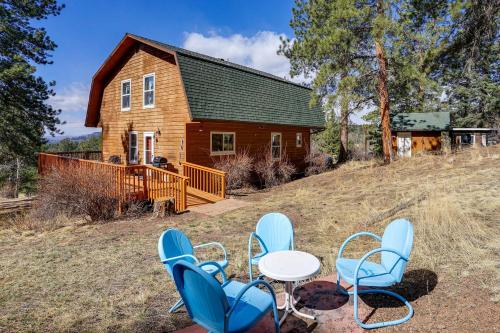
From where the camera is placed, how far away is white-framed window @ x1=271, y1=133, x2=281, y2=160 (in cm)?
1725

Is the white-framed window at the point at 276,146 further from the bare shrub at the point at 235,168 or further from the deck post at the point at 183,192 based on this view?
the deck post at the point at 183,192

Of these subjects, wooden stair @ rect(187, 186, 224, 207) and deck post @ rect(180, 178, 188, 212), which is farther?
wooden stair @ rect(187, 186, 224, 207)

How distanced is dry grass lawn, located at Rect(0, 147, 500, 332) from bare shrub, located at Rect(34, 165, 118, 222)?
0.66 metres

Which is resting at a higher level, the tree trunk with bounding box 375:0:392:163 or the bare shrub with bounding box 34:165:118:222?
the tree trunk with bounding box 375:0:392:163

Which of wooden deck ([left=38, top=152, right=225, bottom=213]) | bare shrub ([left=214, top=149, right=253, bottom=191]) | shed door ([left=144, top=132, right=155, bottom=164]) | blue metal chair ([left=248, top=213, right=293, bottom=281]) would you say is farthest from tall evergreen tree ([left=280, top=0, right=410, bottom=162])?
blue metal chair ([left=248, top=213, right=293, bottom=281])

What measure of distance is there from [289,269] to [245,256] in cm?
223

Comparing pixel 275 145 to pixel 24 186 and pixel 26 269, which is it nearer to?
pixel 26 269

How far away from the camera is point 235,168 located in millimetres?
13914

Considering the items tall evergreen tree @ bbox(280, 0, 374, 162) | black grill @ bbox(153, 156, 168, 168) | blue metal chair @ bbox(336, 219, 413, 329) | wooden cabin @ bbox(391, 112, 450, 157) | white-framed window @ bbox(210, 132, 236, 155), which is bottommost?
blue metal chair @ bbox(336, 219, 413, 329)

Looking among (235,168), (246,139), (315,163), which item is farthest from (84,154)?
(315,163)

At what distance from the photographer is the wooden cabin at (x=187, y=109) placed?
13.3 meters

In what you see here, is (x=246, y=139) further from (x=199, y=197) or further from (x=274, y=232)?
(x=274, y=232)

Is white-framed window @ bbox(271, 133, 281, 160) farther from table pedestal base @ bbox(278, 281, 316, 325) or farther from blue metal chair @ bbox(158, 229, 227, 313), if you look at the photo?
table pedestal base @ bbox(278, 281, 316, 325)

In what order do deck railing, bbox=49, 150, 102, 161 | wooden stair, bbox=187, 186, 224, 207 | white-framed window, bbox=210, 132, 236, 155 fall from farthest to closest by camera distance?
deck railing, bbox=49, 150, 102, 161
white-framed window, bbox=210, 132, 236, 155
wooden stair, bbox=187, 186, 224, 207
